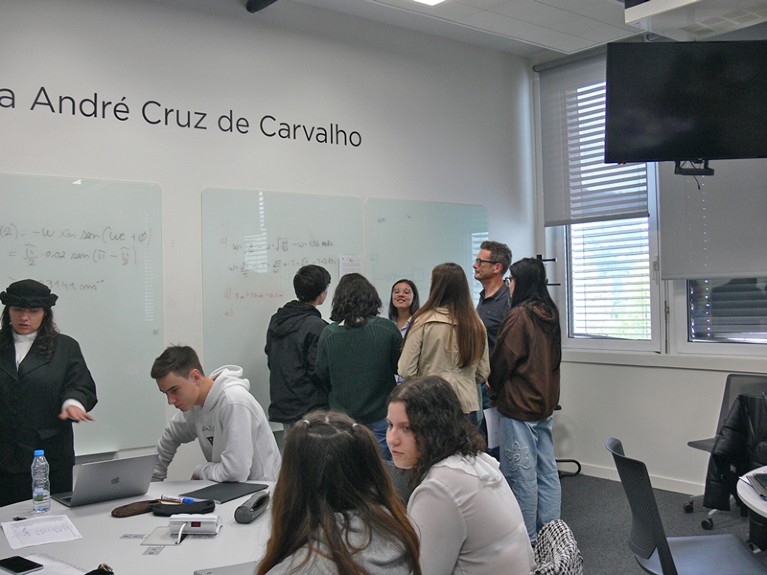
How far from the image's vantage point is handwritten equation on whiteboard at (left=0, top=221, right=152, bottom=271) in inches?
142

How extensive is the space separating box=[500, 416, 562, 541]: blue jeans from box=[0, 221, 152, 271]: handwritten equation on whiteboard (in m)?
2.15

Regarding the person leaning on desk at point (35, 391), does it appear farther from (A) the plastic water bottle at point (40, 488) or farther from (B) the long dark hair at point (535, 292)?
(B) the long dark hair at point (535, 292)

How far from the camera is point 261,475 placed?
9.53 feet

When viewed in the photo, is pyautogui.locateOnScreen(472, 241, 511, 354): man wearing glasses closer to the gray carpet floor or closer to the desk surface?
the gray carpet floor

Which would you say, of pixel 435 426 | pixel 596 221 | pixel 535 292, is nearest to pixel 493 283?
pixel 535 292

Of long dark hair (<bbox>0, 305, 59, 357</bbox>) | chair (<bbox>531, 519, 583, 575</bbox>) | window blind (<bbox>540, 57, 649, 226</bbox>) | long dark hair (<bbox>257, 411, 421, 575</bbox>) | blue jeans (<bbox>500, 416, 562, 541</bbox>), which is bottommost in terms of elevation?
blue jeans (<bbox>500, 416, 562, 541</bbox>)

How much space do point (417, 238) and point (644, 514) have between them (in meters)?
3.01

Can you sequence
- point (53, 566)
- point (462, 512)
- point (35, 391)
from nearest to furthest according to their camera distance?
1. point (462, 512)
2. point (53, 566)
3. point (35, 391)

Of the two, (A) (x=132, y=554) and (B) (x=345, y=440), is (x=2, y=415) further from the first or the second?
(B) (x=345, y=440)

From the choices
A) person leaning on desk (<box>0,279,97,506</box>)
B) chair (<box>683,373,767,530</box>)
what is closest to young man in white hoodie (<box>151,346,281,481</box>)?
person leaning on desk (<box>0,279,97,506</box>)

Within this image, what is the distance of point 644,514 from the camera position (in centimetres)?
246

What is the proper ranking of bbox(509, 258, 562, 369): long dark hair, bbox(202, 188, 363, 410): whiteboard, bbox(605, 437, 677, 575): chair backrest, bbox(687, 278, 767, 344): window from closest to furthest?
bbox(605, 437, 677, 575): chair backrest → bbox(509, 258, 562, 369): long dark hair → bbox(202, 188, 363, 410): whiteboard → bbox(687, 278, 767, 344): window

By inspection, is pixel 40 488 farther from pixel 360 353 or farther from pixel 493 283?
pixel 493 283

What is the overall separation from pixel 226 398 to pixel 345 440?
157 cm
